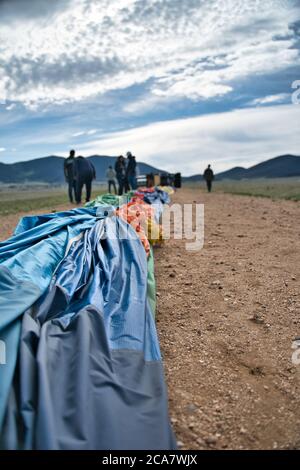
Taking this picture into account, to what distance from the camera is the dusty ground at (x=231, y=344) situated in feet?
6.82

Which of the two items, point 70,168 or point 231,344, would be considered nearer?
point 231,344

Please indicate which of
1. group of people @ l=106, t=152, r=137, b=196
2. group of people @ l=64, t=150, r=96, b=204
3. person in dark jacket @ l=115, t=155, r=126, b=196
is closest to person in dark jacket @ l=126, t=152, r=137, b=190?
group of people @ l=106, t=152, r=137, b=196

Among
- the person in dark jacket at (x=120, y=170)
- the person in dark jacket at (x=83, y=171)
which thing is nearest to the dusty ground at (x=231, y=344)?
the person in dark jacket at (x=83, y=171)

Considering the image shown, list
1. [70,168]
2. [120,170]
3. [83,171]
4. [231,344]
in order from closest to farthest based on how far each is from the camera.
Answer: [231,344] < [83,171] < [70,168] < [120,170]

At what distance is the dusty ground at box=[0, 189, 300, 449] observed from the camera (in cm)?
208

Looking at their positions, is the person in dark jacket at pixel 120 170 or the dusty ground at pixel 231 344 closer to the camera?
the dusty ground at pixel 231 344

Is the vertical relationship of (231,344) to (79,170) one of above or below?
below

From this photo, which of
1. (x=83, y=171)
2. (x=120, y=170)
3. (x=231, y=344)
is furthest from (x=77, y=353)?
(x=120, y=170)

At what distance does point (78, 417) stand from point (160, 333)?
52.1 inches

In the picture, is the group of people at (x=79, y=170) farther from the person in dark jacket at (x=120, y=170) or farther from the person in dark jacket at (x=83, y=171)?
the person in dark jacket at (x=120, y=170)

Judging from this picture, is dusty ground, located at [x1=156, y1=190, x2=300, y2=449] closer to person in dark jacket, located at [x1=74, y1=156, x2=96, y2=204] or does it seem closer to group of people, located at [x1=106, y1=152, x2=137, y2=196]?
person in dark jacket, located at [x1=74, y1=156, x2=96, y2=204]

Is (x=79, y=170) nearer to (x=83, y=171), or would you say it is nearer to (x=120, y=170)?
(x=83, y=171)

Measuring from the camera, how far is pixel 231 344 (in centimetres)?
294
